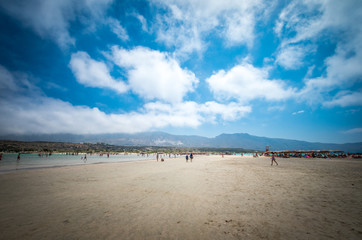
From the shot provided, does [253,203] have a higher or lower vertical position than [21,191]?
higher

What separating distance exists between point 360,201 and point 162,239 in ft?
30.6

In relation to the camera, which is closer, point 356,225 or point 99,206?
point 356,225

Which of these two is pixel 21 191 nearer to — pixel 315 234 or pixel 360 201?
pixel 315 234

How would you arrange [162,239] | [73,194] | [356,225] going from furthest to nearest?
[73,194] → [356,225] → [162,239]

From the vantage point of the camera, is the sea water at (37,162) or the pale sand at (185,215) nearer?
the pale sand at (185,215)

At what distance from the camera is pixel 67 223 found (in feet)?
16.1

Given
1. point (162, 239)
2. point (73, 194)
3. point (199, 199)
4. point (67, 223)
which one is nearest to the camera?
point (162, 239)

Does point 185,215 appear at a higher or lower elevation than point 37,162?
higher

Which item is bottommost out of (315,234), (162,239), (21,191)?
(21,191)

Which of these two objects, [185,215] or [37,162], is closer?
[185,215]

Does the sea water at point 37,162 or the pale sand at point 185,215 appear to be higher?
the pale sand at point 185,215

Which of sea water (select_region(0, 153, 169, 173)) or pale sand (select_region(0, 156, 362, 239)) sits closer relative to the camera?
pale sand (select_region(0, 156, 362, 239))

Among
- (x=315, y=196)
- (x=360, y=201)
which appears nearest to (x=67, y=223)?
(x=315, y=196)

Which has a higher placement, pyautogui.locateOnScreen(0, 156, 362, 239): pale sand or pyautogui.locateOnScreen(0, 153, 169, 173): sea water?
pyautogui.locateOnScreen(0, 156, 362, 239): pale sand
